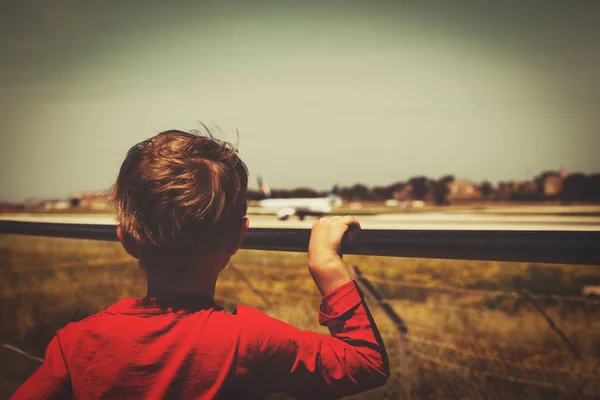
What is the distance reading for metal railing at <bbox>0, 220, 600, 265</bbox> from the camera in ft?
2.77

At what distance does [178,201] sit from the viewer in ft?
3.54

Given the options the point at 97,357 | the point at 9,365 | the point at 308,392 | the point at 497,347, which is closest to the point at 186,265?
the point at 97,357

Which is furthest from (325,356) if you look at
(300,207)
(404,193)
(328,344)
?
(404,193)

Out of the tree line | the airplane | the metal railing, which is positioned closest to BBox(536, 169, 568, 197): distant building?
the tree line

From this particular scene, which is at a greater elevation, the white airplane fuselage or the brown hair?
the brown hair

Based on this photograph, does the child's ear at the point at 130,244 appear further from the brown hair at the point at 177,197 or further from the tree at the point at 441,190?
the tree at the point at 441,190

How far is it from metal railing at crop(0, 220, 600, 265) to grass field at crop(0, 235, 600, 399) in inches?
57.6

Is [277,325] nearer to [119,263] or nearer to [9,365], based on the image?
[9,365]

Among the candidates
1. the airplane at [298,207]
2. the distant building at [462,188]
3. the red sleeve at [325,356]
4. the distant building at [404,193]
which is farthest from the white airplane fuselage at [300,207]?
the distant building at [462,188]

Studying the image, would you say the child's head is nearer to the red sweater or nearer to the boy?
the boy

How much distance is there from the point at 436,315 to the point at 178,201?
27.6ft

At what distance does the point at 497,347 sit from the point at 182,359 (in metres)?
6.65

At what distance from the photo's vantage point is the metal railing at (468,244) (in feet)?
2.77

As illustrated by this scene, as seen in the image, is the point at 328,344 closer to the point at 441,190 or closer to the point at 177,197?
the point at 177,197
